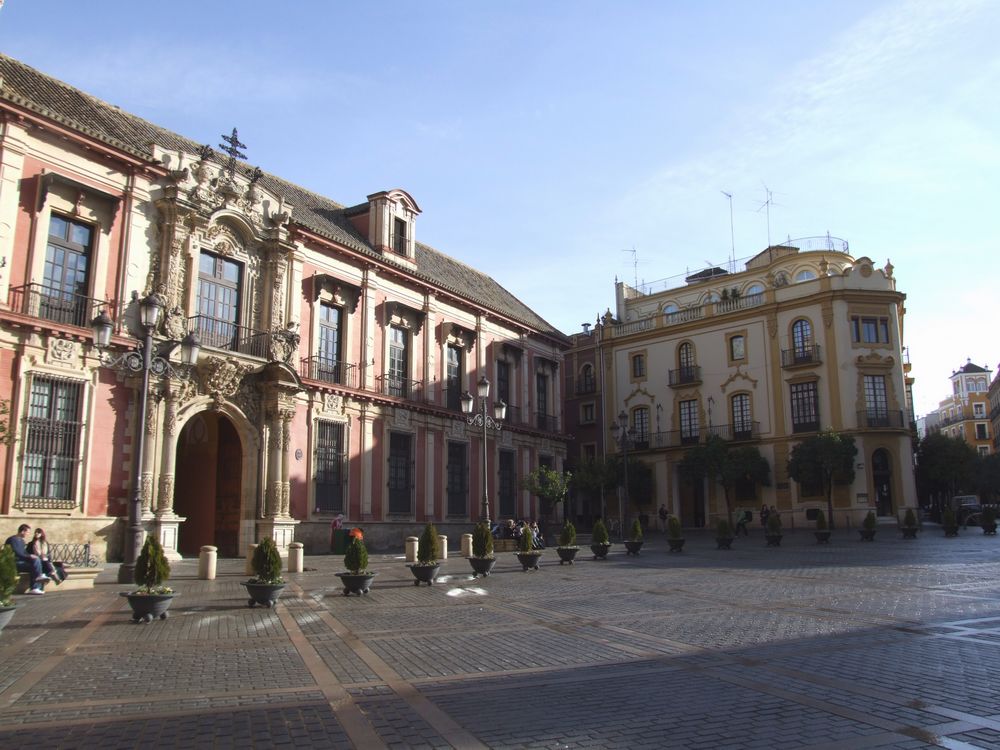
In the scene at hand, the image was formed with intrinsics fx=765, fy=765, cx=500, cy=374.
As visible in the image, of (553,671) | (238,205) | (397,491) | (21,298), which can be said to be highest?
(238,205)

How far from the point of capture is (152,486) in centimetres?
2008

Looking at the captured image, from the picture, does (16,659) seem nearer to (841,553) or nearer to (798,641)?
(798,641)

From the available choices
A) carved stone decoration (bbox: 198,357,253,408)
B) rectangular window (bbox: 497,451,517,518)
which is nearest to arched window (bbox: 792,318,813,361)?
rectangular window (bbox: 497,451,517,518)

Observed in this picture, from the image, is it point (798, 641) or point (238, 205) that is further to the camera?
point (238, 205)

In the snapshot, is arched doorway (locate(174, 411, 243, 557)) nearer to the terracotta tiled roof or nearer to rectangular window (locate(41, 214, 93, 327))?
rectangular window (locate(41, 214, 93, 327))

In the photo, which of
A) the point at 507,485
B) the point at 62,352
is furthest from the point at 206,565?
the point at 507,485

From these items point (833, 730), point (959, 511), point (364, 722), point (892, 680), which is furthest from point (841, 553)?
point (959, 511)

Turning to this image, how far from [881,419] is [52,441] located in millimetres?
35760

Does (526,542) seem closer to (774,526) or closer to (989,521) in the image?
(774,526)

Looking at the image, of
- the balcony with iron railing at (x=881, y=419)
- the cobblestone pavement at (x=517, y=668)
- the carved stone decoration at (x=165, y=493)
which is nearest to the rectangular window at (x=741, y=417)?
the balcony with iron railing at (x=881, y=419)

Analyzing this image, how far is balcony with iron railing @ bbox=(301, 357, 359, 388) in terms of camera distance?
25734 millimetres

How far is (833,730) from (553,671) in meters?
2.85

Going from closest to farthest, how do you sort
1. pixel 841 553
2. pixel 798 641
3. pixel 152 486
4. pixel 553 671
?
pixel 553 671, pixel 798 641, pixel 152 486, pixel 841 553

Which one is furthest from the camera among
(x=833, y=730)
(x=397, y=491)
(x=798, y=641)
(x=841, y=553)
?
(x=397, y=491)
